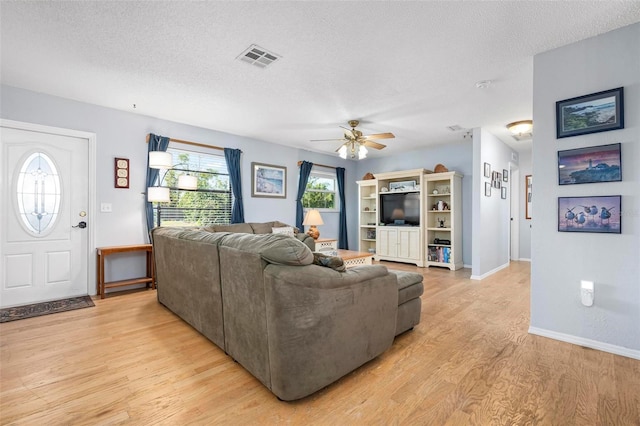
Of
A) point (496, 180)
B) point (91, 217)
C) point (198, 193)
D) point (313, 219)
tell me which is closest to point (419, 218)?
point (496, 180)

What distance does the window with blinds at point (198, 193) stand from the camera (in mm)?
4680

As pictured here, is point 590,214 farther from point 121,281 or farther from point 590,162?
point 121,281

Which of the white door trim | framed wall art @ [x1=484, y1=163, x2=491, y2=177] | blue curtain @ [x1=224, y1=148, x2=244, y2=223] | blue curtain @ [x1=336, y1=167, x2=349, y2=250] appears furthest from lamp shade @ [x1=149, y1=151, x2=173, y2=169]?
framed wall art @ [x1=484, y1=163, x2=491, y2=177]

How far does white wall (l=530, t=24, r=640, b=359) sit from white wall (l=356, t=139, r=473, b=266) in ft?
11.1

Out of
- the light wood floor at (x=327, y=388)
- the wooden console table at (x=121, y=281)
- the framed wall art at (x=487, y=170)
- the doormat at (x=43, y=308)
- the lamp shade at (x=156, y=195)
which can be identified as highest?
the framed wall art at (x=487, y=170)

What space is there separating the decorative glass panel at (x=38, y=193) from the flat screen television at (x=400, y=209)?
574cm

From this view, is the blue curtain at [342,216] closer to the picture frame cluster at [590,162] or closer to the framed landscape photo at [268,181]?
the framed landscape photo at [268,181]

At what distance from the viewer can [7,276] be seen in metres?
3.43

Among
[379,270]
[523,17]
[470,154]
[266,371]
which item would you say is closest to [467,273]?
[470,154]

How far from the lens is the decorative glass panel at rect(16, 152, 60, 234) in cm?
356

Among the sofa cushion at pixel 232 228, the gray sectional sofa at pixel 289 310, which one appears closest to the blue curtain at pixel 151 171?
the sofa cushion at pixel 232 228

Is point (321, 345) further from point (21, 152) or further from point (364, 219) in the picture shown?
point (364, 219)

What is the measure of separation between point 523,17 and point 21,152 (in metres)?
5.32

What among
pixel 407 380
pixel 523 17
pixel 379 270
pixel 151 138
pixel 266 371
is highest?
pixel 523 17
